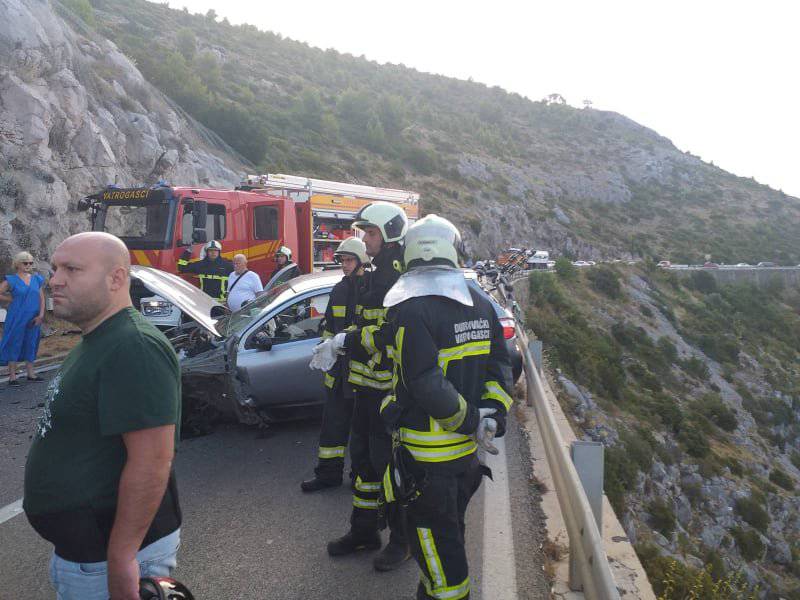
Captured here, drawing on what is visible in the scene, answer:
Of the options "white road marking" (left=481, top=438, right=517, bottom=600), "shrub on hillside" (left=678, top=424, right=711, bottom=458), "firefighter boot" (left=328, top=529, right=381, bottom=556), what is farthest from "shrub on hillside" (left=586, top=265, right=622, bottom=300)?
"firefighter boot" (left=328, top=529, right=381, bottom=556)

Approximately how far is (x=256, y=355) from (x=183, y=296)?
118 cm

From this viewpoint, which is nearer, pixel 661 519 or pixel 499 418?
pixel 499 418

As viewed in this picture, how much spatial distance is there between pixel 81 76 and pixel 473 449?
63.2 ft

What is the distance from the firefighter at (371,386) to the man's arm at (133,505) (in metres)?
1.79

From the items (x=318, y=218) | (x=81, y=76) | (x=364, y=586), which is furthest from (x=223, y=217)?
(x=81, y=76)

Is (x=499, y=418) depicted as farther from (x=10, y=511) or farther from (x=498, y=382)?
(x=10, y=511)

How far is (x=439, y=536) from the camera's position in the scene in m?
2.42

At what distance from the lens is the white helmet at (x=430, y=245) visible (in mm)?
2615

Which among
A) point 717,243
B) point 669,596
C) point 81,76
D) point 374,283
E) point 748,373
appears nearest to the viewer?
point 374,283

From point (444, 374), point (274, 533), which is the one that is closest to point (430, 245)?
point (444, 374)

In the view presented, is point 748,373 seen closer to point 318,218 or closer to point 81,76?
point 318,218

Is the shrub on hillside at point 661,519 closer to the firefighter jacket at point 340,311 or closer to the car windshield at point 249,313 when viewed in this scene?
the car windshield at point 249,313

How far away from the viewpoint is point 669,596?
186 inches

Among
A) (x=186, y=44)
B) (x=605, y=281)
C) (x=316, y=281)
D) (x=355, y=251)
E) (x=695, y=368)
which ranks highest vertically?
(x=186, y=44)
